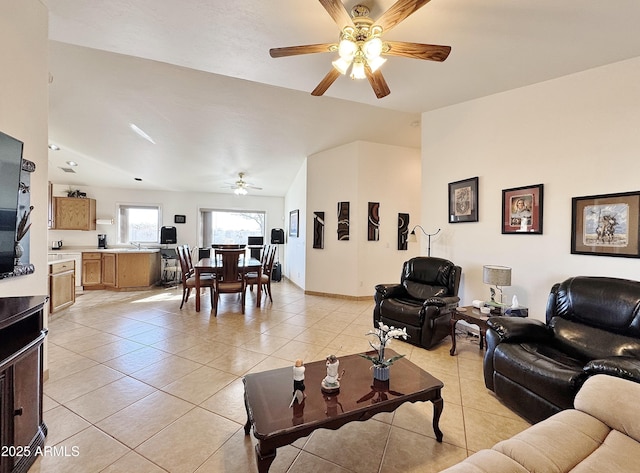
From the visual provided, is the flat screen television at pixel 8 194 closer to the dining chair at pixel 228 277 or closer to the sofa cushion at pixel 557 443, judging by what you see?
the dining chair at pixel 228 277

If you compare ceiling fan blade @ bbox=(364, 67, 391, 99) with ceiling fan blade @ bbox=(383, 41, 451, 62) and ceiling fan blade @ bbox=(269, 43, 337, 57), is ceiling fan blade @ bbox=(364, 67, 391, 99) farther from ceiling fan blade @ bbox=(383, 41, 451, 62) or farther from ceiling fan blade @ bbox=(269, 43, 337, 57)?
ceiling fan blade @ bbox=(269, 43, 337, 57)

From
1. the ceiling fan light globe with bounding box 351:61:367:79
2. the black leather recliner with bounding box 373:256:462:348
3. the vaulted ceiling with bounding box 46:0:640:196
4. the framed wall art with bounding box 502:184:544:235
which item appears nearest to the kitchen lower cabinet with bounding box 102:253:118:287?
the vaulted ceiling with bounding box 46:0:640:196

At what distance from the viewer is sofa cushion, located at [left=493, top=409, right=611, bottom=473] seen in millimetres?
971

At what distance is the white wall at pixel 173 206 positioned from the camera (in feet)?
22.6

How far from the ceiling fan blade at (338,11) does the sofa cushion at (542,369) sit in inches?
103

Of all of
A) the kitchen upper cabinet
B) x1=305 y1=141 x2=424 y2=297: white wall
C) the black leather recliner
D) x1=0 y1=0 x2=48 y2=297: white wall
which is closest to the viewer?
x1=0 y1=0 x2=48 y2=297: white wall

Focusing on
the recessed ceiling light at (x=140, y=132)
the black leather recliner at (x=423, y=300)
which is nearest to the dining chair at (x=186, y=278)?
the recessed ceiling light at (x=140, y=132)

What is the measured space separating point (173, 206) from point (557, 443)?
8939 millimetres

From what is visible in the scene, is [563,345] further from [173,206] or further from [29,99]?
[173,206]

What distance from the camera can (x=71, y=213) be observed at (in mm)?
6562

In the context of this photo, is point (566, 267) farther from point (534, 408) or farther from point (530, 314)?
point (534, 408)

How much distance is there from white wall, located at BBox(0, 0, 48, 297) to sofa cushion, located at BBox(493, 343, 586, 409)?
11.7ft

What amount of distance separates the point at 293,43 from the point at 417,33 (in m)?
1.04

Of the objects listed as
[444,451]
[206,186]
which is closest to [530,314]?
[444,451]
